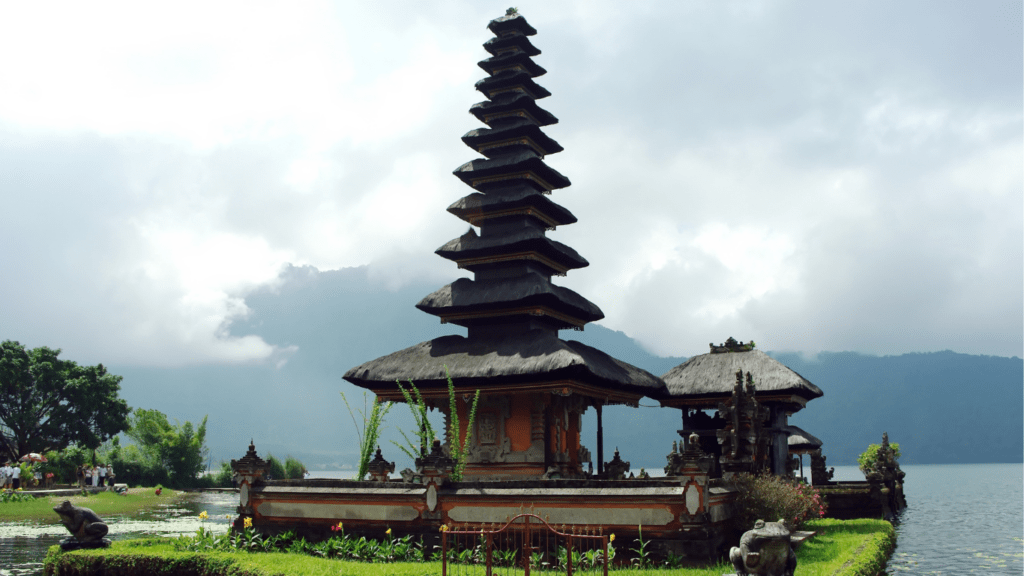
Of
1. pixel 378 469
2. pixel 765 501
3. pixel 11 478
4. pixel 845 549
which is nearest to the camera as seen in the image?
pixel 765 501

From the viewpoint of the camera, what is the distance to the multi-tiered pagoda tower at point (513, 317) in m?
24.4

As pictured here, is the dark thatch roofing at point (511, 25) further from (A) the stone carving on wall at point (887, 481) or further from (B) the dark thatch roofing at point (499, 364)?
(A) the stone carving on wall at point (887, 481)

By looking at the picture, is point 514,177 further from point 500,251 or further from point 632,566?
point 632,566

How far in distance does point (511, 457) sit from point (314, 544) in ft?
24.6

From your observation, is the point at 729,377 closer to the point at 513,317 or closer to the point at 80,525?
the point at 513,317

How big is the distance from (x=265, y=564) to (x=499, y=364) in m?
10.1

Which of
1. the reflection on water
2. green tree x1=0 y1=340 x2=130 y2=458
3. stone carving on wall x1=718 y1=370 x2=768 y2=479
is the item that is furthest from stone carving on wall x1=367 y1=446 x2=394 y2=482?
green tree x1=0 y1=340 x2=130 y2=458

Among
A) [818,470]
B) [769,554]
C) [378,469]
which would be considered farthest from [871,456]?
[769,554]

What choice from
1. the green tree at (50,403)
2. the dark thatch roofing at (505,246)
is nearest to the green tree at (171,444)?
the green tree at (50,403)

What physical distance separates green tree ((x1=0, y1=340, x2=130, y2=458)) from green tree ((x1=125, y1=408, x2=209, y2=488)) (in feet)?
5.27

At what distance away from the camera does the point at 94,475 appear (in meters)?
44.6

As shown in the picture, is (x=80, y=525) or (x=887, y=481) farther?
(x=887, y=481)

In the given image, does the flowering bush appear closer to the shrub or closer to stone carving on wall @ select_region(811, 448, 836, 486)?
stone carving on wall @ select_region(811, 448, 836, 486)

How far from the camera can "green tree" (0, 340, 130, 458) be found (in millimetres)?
53188
